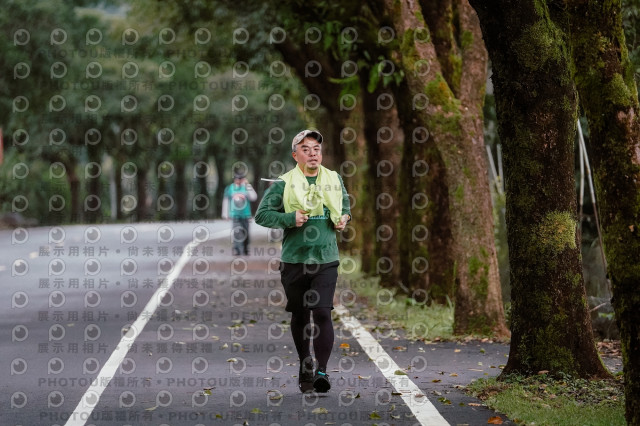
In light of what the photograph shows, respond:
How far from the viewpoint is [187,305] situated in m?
18.8

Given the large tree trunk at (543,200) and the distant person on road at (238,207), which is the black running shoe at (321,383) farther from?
the distant person on road at (238,207)

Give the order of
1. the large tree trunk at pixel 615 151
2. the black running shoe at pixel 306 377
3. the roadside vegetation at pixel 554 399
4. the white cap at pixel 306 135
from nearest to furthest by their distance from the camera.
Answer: the large tree trunk at pixel 615 151
the roadside vegetation at pixel 554 399
the white cap at pixel 306 135
the black running shoe at pixel 306 377

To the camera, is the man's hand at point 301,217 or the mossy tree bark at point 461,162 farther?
the mossy tree bark at point 461,162

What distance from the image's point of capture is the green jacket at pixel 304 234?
33.7 ft

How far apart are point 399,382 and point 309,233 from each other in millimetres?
1486

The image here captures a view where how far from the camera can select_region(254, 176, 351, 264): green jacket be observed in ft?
33.7

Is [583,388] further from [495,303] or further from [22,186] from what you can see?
[22,186]

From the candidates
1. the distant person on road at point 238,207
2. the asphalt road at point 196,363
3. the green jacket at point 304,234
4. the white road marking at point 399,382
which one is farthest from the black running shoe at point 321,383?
the distant person on road at point 238,207

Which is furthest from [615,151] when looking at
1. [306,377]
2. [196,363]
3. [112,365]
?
[112,365]

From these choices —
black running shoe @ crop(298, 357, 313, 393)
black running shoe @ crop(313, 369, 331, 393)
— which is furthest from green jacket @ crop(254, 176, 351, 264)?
black running shoe @ crop(313, 369, 331, 393)

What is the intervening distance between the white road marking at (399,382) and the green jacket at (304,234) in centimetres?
116

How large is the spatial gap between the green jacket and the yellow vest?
2.4 inches

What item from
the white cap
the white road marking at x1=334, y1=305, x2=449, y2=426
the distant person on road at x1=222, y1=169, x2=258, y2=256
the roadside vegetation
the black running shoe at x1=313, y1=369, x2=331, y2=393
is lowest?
the white road marking at x1=334, y1=305, x2=449, y2=426

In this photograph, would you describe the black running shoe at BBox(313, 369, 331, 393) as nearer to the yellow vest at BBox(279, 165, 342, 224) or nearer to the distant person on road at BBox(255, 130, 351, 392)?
the distant person on road at BBox(255, 130, 351, 392)
